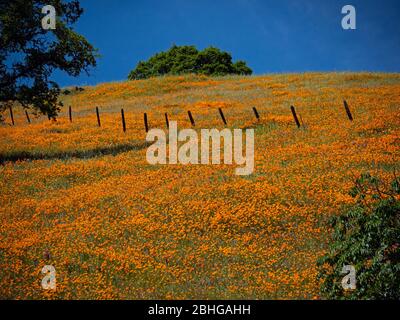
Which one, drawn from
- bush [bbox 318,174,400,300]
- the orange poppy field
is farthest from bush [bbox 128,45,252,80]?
bush [bbox 318,174,400,300]

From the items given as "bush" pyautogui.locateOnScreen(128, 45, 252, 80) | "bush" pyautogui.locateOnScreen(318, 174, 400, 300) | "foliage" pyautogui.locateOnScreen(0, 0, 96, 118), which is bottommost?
"bush" pyautogui.locateOnScreen(318, 174, 400, 300)

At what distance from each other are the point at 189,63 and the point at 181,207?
8376 cm

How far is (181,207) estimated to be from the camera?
20531mm

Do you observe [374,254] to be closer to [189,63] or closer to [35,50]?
[35,50]

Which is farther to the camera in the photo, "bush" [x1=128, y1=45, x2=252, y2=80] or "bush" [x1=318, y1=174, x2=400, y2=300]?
"bush" [x1=128, y1=45, x2=252, y2=80]

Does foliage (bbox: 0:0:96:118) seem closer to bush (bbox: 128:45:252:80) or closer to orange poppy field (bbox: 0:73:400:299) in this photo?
orange poppy field (bbox: 0:73:400:299)

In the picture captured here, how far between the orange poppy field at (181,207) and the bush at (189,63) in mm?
60854

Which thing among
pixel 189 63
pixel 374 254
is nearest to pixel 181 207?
pixel 374 254

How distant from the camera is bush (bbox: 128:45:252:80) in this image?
101 meters

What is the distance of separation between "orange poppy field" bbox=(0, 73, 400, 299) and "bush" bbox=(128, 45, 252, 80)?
60.9 metres

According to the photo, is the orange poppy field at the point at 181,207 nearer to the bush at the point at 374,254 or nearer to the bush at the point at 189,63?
the bush at the point at 374,254

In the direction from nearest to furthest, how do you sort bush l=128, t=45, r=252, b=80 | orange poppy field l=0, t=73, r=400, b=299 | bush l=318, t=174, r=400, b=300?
bush l=318, t=174, r=400, b=300
orange poppy field l=0, t=73, r=400, b=299
bush l=128, t=45, r=252, b=80

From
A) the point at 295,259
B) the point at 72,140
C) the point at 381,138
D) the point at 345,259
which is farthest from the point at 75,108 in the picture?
the point at 345,259

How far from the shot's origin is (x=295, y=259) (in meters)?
16.0
